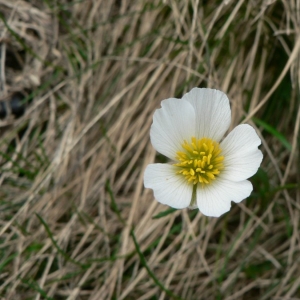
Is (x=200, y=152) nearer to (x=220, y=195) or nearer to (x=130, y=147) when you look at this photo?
(x=220, y=195)

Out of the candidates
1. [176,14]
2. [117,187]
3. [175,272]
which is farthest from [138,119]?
[175,272]

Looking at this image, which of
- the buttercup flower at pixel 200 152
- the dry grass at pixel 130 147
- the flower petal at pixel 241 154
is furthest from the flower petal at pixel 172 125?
the dry grass at pixel 130 147

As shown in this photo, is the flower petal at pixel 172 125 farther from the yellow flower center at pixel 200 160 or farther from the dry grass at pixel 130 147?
the dry grass at pixel 130 147

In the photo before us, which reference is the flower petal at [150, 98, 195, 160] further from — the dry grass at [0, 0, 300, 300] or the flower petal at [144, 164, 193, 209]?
the dry grass at [0, 0, 300, 300]

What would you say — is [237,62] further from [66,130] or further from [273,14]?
[66,130]

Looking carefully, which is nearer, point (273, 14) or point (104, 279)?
point (104, 279)

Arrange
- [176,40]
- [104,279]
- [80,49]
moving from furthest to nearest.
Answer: [80,49], [176,40], [104,279]

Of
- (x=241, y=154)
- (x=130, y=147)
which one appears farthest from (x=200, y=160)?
(x=130, y=147)

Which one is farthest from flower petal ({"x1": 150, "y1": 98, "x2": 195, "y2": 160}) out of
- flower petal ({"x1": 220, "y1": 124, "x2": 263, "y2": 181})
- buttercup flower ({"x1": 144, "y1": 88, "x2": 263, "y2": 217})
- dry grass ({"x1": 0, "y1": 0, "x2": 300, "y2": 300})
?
dry grass ({"x1": 0, "y1": 0, "x2": 300, "y2": 300})
